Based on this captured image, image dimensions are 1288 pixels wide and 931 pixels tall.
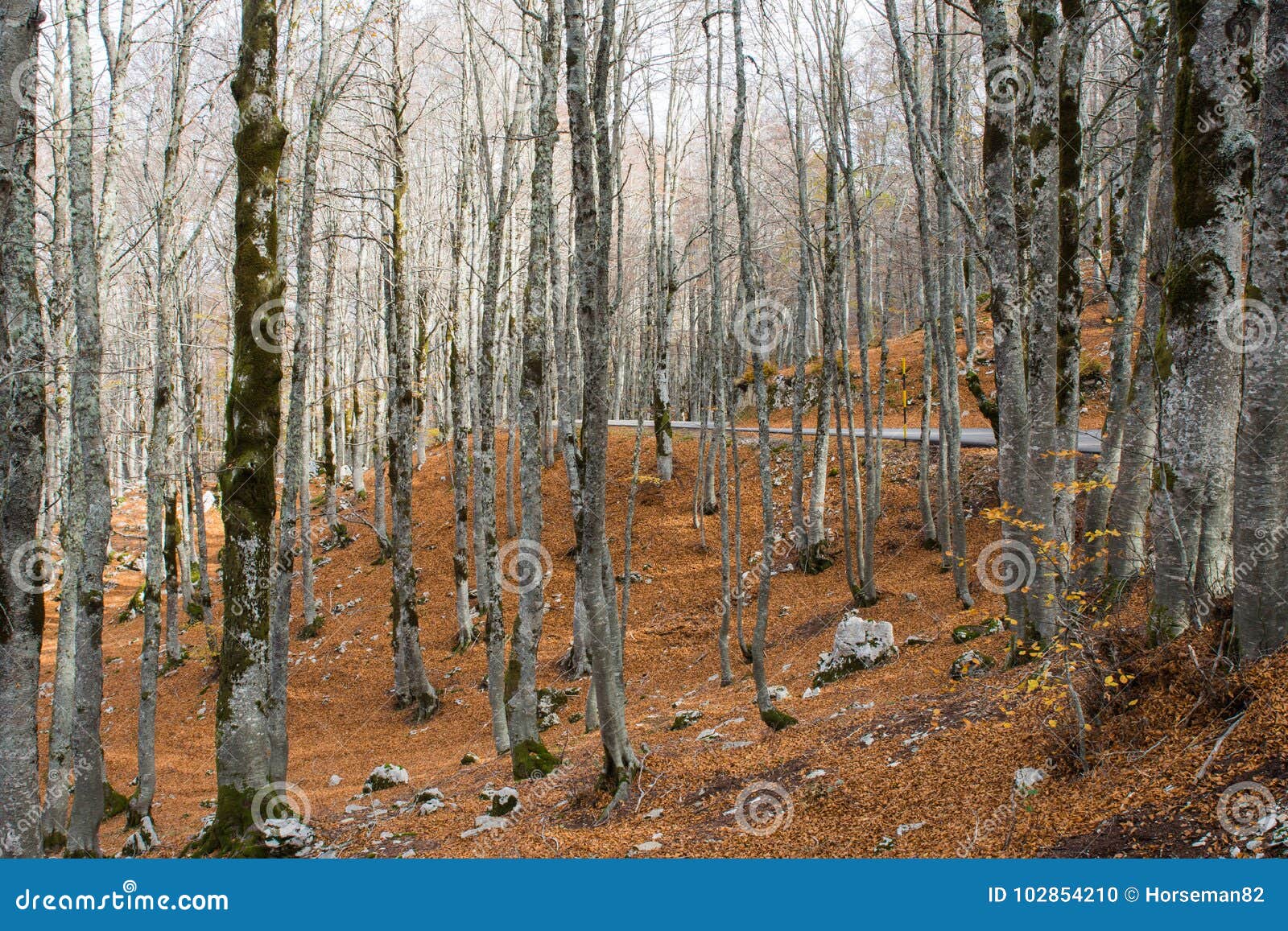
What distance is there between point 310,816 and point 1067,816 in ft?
22.7

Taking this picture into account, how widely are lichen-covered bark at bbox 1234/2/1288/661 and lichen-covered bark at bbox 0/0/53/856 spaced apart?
23.1 feet

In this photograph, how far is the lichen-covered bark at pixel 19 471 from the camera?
202 inches

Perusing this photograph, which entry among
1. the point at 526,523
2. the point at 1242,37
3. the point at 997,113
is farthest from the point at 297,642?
the point at 1242,37

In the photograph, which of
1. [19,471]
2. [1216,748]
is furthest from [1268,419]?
[19,471]

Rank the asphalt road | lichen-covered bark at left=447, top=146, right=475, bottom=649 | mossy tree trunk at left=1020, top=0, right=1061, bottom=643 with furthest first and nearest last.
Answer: the asphalt road → lichen-covered bark at left=447, top=146, right=475, bottom=649 → mossy tree trunk at left=1020, top=0, right=1061, bottom=643

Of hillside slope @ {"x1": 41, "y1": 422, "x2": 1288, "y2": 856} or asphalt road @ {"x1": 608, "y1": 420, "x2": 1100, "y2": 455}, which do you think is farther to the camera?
asphalt road @ {"x1": 608, "y1": 420, "x2": 1100, "y2": 455}

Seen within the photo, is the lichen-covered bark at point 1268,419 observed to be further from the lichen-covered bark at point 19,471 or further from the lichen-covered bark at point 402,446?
the lichen-covered bark at point 402,446

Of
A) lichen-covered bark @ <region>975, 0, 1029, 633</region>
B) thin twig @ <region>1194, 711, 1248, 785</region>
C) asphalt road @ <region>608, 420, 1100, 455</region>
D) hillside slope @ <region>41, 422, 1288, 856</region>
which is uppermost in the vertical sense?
lichen-covered bark @ <region>975, 0, 1029, 633</region>

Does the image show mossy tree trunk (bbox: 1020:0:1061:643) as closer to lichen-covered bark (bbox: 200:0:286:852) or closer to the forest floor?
the forest floor

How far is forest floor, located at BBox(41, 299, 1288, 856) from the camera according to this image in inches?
160

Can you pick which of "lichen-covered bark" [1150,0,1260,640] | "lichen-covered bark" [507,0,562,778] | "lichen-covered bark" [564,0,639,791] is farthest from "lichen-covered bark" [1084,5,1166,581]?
"lichen-covered bark" [507,0,562,778]

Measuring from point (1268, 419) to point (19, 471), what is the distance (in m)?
7.44

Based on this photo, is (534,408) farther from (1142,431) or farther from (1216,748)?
(1216,748)

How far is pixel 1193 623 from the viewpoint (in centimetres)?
448
